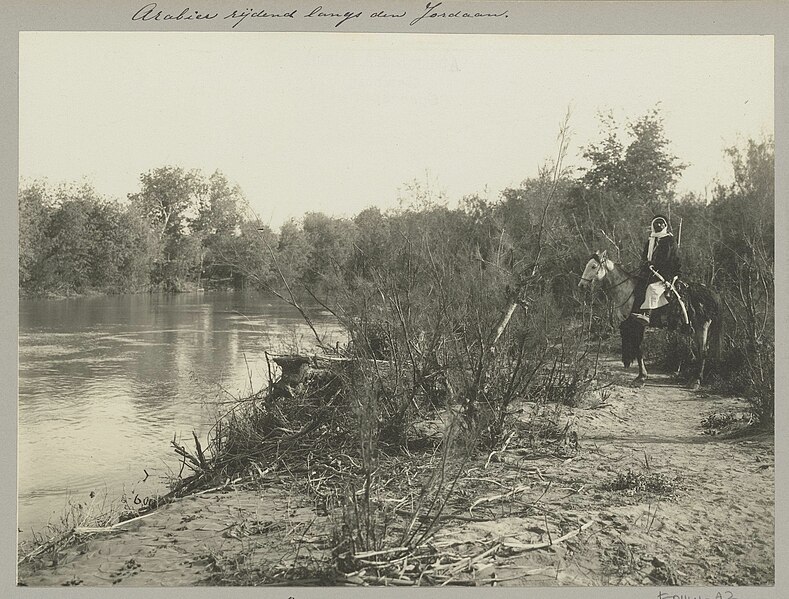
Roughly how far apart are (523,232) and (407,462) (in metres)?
2.88

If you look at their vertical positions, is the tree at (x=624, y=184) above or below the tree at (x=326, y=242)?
above

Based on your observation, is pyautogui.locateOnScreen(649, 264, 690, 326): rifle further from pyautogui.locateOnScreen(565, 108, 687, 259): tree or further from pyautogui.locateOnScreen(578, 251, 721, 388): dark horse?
pyautogui.locateOnScreen(565, 108, 687, 259): tree

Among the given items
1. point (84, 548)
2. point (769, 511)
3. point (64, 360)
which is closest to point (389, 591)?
point (84, 548)

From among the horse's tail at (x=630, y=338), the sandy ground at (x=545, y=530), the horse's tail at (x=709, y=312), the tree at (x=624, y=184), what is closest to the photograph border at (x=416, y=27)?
the sandy ground at (x=545, y=530)

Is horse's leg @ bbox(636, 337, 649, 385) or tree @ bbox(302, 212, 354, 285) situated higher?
tree @ bbox(302, 212, 354, 285)

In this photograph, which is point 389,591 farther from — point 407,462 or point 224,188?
point 224,188

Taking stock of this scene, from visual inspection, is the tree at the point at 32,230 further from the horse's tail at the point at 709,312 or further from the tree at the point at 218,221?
the horse's tail at the point at 709,312

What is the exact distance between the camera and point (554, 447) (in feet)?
19.6

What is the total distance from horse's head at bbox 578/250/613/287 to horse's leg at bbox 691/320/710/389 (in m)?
1.19

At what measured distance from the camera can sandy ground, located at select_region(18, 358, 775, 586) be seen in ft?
13.7
